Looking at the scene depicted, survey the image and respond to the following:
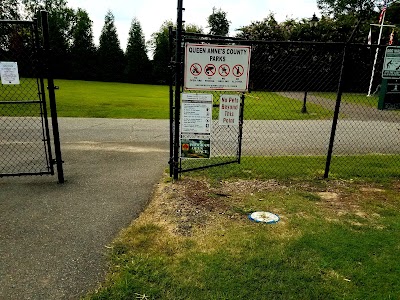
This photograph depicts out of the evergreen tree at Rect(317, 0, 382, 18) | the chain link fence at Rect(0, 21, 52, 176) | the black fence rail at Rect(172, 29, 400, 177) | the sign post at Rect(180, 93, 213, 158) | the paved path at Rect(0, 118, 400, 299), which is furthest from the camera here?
the evergreen tree at Rect(317, 0, 382, 18)

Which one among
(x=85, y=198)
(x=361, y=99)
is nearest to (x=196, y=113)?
(x=85, y=198)

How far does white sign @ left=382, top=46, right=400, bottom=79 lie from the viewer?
5.48 meters

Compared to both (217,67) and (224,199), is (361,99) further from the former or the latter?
(224,199)

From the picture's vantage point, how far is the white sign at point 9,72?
4.86 m

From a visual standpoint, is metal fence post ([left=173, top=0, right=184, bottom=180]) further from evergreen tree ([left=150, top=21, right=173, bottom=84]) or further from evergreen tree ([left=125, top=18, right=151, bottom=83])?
evergreen tree ([left=125, top=18, right=151, bottom=83])

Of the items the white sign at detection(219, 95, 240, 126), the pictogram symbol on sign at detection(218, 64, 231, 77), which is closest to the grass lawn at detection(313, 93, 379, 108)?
the white sign at detection(219, 95, 240, 126)

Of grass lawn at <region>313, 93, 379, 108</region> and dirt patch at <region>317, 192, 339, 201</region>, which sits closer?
dirt patch at <region>317, 192, 339, 201</region>

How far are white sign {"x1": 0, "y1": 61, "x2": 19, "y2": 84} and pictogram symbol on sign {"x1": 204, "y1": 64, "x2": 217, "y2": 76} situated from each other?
2816 millimetres

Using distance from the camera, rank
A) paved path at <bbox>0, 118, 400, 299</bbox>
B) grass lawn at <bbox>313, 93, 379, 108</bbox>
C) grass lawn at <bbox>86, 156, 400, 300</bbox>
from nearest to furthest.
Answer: grass lawn at <bbox>86, 156, 400, 300</bbox>, paved path at <bbox>0, 118, 400, 299</bbox>, grass lawn at <bbox>313, 93, 379, 108</bbox>

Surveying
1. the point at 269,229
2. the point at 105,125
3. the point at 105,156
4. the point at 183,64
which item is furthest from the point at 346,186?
the point at 105,125

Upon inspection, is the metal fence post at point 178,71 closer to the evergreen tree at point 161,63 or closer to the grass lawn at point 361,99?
the grass lawn at point 361,99

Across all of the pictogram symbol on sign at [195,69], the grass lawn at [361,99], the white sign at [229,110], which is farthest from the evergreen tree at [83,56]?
the pictogram symbol on sign at [195,69]

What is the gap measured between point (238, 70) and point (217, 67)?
337 mm

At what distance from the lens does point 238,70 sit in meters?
5.00
